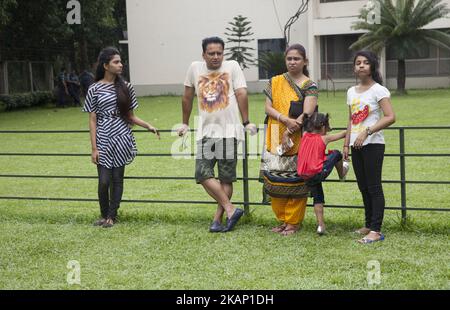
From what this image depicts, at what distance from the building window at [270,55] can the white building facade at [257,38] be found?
47mm

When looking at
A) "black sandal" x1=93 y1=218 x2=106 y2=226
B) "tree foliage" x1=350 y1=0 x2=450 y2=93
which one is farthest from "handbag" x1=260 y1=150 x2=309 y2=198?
"tree foliage" x1=350 y1=0 x2=450 y2=93

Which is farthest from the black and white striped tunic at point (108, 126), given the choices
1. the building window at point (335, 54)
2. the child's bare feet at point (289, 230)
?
the building window at point (335, 54)

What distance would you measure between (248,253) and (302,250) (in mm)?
432

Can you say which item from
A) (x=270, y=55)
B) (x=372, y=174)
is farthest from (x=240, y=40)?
(x=372, y=174)

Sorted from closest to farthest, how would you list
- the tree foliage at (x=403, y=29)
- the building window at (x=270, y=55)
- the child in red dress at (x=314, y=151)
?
the child in red dress at (x=314, y=151) < the tree foliage at (x=403, y=29) < the building window at (x=270, y=55)

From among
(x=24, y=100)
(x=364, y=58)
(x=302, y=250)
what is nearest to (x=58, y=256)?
(x=302, y=250)

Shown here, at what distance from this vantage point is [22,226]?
269 inches

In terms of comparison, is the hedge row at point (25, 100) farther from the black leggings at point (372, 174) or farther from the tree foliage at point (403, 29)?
the black leggings at point (372, 174)

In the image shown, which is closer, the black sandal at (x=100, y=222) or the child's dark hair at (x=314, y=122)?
the child's dark hair at (x=314, y=122)

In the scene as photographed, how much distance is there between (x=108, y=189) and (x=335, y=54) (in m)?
26.6

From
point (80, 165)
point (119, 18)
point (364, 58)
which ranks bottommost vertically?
point (80, 165)

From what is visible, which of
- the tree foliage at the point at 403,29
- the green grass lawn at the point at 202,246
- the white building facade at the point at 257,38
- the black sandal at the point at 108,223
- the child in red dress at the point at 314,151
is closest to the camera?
the green grass lawn at the point at 202,246

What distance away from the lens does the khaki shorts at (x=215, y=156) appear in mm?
6188

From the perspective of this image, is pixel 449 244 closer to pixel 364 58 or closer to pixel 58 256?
pixel 364 58
